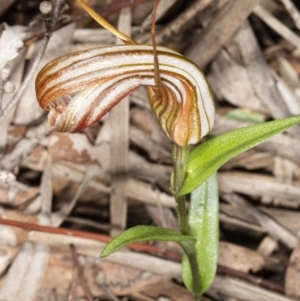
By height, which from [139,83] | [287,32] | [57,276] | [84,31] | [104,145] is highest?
[287,32]

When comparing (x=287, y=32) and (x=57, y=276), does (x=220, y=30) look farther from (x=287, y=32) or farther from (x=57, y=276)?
(x=57, y=276)

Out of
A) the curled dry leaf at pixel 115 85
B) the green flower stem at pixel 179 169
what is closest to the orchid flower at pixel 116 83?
the curled dry leaf at pixel 115 85

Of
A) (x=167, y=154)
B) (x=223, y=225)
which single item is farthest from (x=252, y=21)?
(x=223, y=225)

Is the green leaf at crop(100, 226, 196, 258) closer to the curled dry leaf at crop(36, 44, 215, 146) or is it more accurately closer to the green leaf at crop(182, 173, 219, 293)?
the green leaf at crop(182, 173, 219, 293)

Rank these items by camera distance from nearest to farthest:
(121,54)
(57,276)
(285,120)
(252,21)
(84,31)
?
(121,54), (285,120), (57,276), (84,31), (252,21)

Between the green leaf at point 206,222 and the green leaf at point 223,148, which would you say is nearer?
the green leaf at point 223,148

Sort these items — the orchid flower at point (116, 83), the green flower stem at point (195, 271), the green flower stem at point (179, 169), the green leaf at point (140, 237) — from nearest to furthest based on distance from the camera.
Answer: the orchid flower at point (116, 83) → the green leaf at point (140, 237) → the green flower stem at point (179, 169) → the green flower stem at point (195, 271)

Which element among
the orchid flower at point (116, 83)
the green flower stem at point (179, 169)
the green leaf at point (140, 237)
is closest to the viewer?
the orchid flower at point (116, 83)

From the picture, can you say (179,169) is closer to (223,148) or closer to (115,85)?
(223,148)

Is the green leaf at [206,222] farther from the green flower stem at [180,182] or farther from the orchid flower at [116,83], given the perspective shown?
the orchid flower at [116,83]
